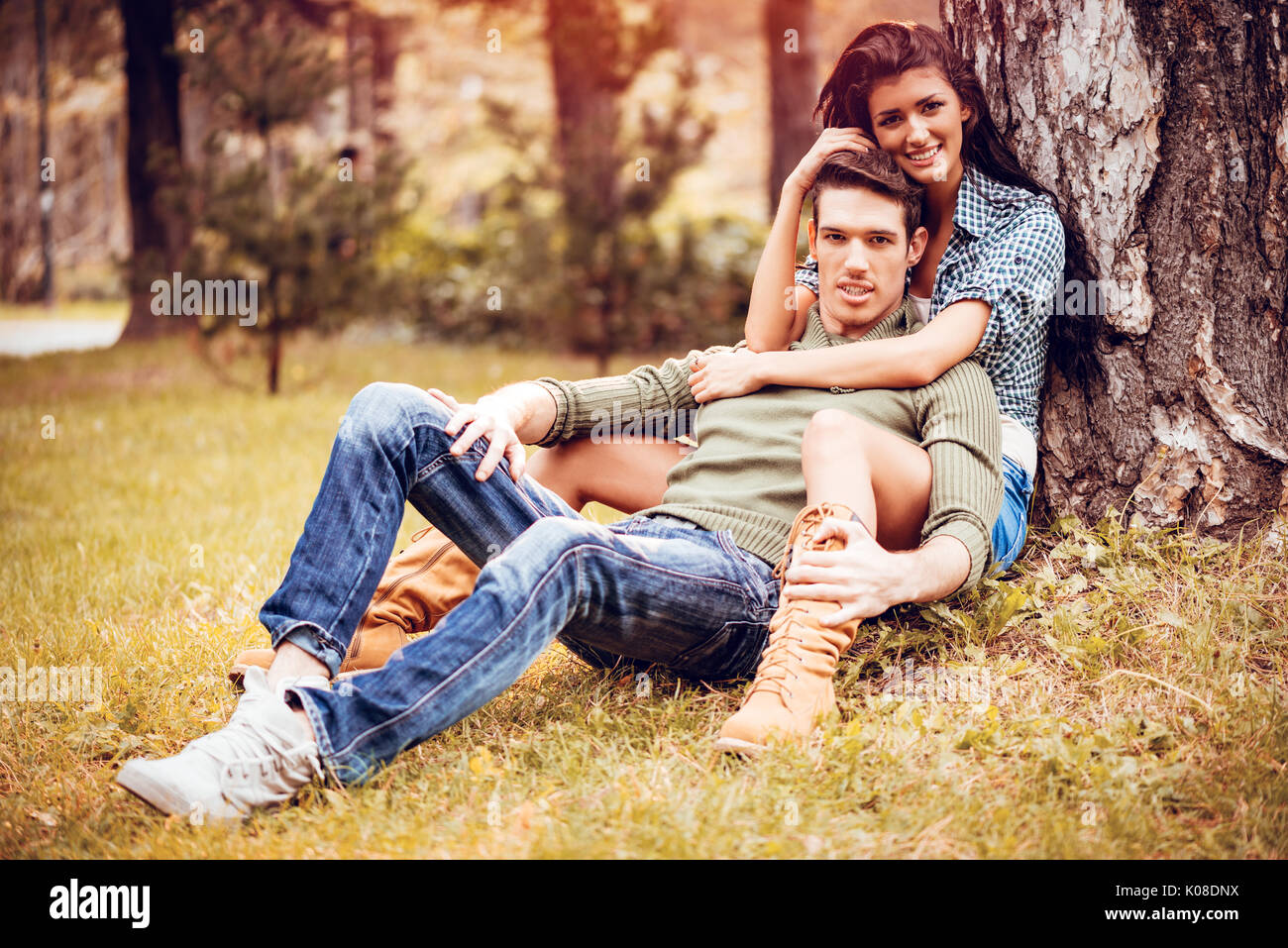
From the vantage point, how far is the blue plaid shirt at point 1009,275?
2838mm

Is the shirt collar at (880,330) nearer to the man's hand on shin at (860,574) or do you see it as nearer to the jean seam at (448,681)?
the man's hand on shin at (860,574)

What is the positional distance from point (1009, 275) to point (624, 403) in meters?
1.10

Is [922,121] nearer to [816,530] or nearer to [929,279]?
[929,279]

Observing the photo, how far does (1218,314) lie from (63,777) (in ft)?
10.7

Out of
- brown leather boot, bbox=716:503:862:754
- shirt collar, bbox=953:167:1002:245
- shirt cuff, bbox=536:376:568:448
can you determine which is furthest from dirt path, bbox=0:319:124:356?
brown leather boot, bbox=716:503:862:754

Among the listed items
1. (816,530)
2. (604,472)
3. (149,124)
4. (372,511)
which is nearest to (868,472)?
(816,530)

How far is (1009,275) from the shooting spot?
111 inches

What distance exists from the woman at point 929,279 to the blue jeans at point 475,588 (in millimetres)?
467

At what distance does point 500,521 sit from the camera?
8.73 ft

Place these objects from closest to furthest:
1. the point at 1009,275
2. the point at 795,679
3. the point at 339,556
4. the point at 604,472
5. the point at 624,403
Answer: the point at 795,679
the point at 339,556
the point at 1009,275
the point at 624,403
the point at 604,472

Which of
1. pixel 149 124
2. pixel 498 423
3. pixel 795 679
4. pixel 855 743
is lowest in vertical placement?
pixel 855 743

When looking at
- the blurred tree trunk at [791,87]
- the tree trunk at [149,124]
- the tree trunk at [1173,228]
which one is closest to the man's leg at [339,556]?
the tree trunk at [1173,228]

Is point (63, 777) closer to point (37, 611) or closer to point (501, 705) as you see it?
point (501, 705)
